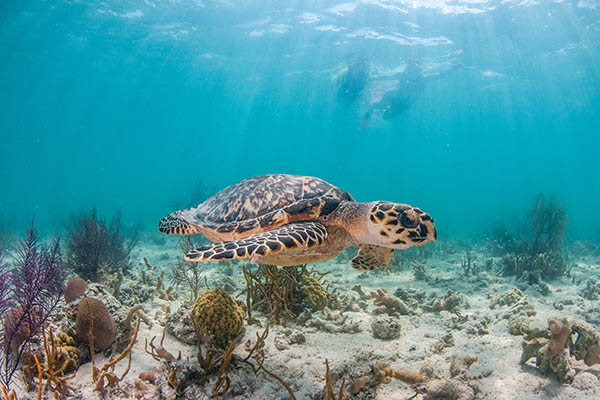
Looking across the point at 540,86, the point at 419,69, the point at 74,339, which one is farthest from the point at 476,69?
the point at 74,339

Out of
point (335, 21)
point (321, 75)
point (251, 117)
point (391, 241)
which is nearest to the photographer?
point (391, 241)

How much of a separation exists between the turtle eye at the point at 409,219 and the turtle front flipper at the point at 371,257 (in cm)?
106

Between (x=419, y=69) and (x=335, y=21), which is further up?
(x=335, y=21)

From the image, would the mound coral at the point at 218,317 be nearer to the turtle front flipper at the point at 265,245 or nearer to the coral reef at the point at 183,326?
the coral reef at the point at 183,326

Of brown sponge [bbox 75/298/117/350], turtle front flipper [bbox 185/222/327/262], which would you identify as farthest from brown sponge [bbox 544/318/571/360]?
brown sponge [bbox 75/298/117/350]

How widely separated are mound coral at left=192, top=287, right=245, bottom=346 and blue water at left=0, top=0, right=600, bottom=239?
1462 cm

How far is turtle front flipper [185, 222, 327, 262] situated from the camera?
309cm

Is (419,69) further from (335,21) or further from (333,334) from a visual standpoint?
(333,334)

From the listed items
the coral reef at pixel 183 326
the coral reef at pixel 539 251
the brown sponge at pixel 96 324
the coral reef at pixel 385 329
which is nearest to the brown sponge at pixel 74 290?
the brown sponge at pixel 96 324

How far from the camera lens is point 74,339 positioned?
3.30m

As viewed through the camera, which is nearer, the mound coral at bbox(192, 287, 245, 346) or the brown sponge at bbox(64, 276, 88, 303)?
the mound coral at bbox(192, 287, 245, 346)

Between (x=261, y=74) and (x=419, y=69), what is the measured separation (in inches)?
789

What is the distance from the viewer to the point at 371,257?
4.93 m

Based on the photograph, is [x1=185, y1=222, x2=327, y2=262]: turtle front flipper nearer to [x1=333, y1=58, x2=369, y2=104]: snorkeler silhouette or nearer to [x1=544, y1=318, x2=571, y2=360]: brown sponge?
[x1=544, y1=318, x2=571, y2=360]: brown sponge
